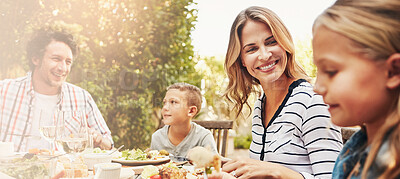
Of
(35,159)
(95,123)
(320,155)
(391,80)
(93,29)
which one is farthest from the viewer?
(93,29)

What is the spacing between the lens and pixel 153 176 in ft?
3.62

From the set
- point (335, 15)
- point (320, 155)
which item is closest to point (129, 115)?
point (320, 155)

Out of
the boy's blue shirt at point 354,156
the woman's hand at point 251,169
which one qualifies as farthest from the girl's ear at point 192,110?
the boy's blue shirt at point 354,156

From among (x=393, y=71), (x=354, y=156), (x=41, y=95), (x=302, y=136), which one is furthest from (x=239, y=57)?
(x=41, y=95)

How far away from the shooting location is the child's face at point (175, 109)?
2348 millimetres

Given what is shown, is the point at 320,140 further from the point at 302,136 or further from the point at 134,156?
the point at 134,156

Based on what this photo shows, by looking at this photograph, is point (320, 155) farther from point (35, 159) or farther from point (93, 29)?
point (93, 29)

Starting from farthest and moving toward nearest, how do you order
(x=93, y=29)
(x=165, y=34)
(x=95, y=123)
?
(x=165, y=34), (x=93, y=29), (x=95, y=123)

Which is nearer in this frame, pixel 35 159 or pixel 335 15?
pixel 335 15

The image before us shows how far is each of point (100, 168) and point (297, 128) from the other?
0.63 m

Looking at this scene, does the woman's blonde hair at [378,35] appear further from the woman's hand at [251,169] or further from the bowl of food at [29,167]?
the bowl of food at [29,167]

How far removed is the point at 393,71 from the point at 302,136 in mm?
707

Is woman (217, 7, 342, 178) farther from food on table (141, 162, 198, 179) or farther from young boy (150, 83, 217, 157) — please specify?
young boy (150, 83, 217, 157)

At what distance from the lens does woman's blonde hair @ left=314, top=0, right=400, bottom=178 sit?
1.37ft
